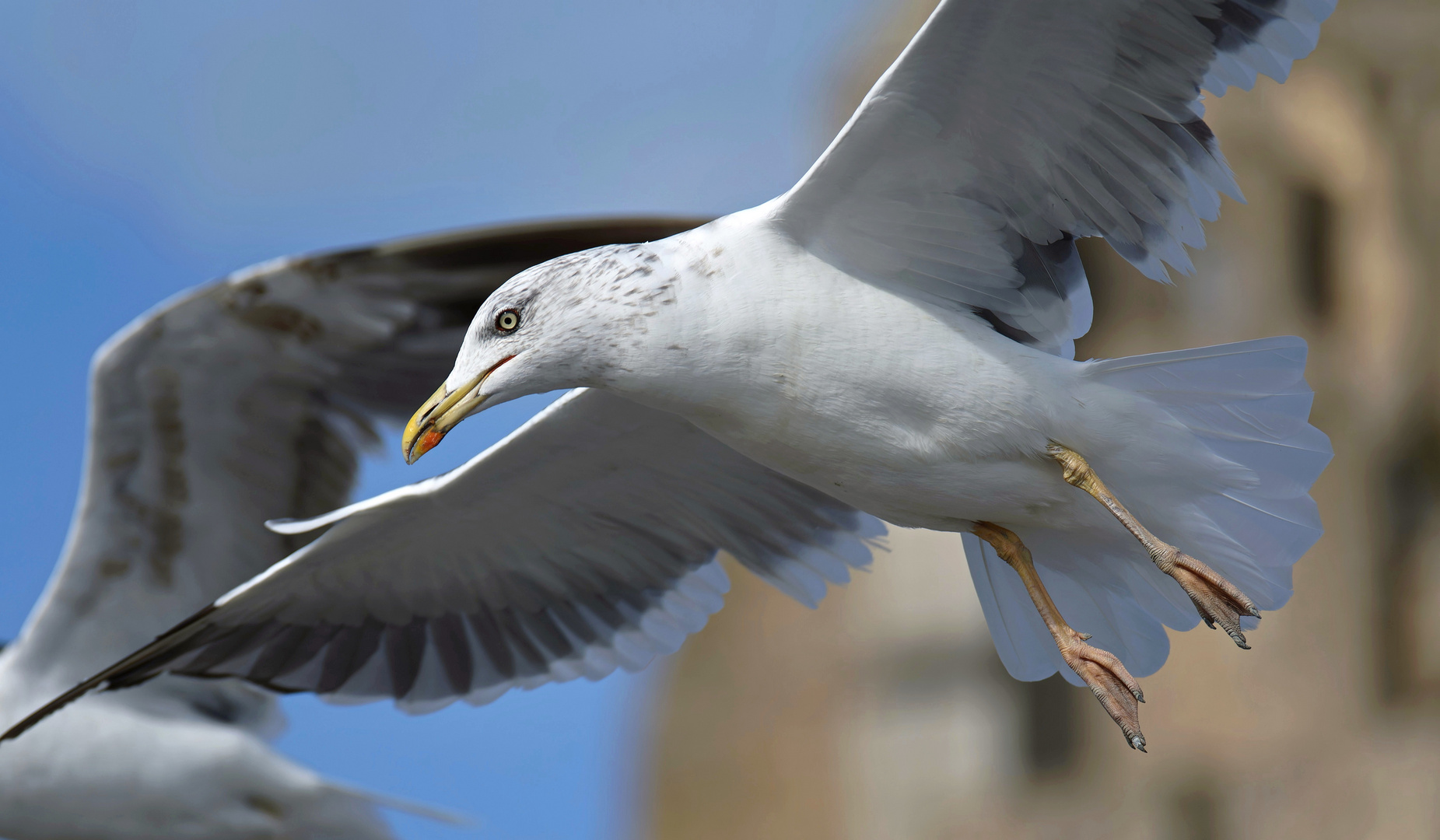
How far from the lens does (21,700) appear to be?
3352 mm

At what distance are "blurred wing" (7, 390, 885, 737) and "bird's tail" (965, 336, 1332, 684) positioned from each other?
21.0 inches

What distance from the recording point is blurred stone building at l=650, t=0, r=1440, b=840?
695 cm

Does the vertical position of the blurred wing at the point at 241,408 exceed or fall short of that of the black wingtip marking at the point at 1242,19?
it falls short

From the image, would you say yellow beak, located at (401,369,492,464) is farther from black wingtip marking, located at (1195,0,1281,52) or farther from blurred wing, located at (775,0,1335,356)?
black wingtip marking, located at (1195,0,1281,52)

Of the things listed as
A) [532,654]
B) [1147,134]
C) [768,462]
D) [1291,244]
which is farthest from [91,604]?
[1291,244]

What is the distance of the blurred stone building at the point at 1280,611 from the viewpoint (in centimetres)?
695

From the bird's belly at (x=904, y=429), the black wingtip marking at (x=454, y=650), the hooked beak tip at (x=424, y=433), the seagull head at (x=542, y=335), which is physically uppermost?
the seagull head at (x=542, y=335)

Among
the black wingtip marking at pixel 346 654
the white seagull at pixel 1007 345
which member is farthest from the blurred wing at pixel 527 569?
the white seagull at pixel 1007 345

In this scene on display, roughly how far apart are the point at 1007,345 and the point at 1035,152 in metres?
0.27

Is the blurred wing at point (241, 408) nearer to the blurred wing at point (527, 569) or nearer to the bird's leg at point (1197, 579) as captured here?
the blurred wing at point (527, 569)

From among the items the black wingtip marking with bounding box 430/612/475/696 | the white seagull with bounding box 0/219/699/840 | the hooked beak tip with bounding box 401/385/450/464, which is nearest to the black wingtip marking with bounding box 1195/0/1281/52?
the hooked beak tip with bounding box 401/385/450/464

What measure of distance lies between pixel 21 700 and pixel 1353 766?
6.14 meters

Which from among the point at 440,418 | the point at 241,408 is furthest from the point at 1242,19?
the point at 241,408

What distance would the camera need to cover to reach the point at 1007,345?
1835mm
